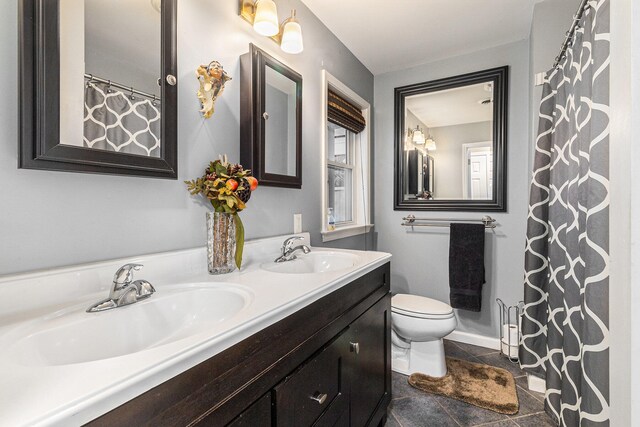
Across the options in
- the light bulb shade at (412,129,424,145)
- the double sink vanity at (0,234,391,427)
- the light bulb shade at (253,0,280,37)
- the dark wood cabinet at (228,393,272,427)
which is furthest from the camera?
the light bulb shade at (412,129,424,145)

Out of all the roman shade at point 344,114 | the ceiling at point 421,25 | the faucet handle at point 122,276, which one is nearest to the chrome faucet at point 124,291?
the faucet handle at point 122,276

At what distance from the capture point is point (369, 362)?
54.0 inches

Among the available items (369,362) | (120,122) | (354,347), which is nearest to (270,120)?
(120,122)

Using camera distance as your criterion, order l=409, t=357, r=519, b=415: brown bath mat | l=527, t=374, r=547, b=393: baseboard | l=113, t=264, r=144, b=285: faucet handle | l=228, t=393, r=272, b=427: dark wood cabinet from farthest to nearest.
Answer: l=527, t=374, r=547, b=393: baseboard
l=409, t=357, r=519, b=415: brown bath mat
l=113, t=264, r=144, b=285: faucet handle
l=228, t=393, r=272, b=427: dark wood cabinet

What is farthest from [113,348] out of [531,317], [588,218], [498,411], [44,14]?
[531,317]

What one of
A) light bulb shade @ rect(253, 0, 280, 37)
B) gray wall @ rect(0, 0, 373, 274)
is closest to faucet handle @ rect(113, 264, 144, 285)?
gray wall @ rect(0, 0, 373, 274)

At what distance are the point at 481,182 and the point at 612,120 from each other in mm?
1911

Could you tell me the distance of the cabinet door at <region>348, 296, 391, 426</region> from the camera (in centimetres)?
123

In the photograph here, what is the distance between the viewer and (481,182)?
2467 mm

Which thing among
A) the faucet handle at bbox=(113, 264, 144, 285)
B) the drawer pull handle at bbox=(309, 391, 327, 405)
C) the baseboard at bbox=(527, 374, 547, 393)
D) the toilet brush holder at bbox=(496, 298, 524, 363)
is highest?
the faucet handle at bbox=(113, 264, 144, 285)

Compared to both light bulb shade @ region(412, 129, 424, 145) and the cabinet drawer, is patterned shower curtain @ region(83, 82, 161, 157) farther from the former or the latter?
light bulb shade @ region(412, 129, 424, 145)

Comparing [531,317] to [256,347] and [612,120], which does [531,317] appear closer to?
[612,120]

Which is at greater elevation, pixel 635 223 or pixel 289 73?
pixel 289 73

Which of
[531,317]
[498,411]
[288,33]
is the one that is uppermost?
[288,33]
